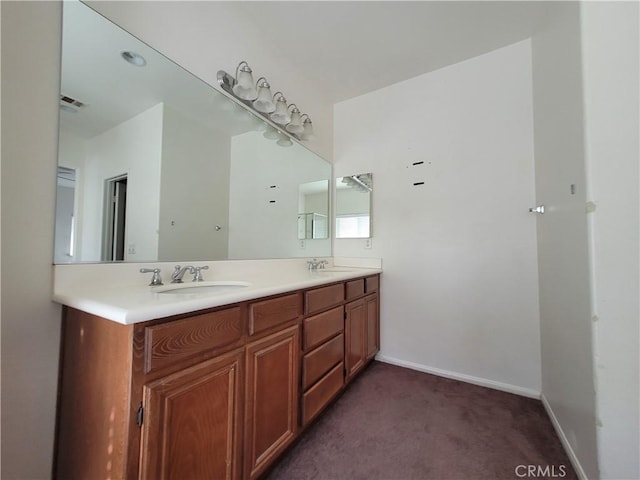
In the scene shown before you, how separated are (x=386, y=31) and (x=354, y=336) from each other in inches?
85.0

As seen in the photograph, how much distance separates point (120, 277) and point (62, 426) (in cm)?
54

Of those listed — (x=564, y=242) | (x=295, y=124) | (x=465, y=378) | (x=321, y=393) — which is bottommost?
(x=465, y=378)

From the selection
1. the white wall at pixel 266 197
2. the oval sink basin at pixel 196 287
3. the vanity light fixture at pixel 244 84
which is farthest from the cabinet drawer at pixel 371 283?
the vanity light fixture at pixel 244 84

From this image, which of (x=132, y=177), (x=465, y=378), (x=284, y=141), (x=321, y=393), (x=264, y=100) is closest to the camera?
(x=132, y=177)

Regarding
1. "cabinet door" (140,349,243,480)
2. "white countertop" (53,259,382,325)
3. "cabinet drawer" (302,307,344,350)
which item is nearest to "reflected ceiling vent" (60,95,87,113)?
"white countertop" (53,259,382,325)

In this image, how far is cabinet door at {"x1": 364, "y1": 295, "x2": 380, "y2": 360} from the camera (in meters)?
2.02

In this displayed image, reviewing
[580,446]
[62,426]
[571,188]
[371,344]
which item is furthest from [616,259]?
[62,426]

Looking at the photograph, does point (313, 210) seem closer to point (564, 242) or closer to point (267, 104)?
point (267, 104)

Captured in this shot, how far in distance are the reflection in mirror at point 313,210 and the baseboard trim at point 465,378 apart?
1.29 metres

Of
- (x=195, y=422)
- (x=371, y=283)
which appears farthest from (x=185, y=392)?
(x=371, y=283)

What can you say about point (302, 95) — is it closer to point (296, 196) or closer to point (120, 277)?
point (296, 196)

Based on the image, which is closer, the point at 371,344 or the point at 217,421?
the point at 217,421

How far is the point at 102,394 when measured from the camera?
2.38ft

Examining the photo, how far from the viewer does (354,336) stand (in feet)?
5.89
